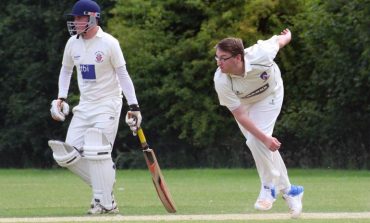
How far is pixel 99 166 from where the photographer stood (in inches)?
407

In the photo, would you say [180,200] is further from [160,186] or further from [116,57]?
[116,57]

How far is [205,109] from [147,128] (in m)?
2.08

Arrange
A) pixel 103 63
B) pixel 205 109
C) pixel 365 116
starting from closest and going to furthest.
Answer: pixel 103 63 → pixel 365 116 → pixel 205 109

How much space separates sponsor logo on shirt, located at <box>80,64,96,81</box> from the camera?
10.5 metres

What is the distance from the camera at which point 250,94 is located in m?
9.96

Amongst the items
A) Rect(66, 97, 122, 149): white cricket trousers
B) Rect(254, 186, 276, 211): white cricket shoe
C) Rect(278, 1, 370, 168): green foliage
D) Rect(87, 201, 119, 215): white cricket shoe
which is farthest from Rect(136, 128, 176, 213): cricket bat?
Rect(278, 1, 370, 168): green foliage

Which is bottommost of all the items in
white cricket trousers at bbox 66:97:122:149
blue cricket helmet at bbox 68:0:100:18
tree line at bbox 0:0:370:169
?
tree line at bbox 0:0:370:169

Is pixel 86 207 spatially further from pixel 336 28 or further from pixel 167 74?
pixel 167 74

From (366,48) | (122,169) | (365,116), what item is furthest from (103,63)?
(122,169)

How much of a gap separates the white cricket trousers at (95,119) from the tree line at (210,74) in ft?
48.5

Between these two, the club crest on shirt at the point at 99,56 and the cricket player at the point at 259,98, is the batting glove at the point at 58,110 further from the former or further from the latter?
the cricket player at the point at 259,98

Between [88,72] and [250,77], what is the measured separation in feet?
5.39

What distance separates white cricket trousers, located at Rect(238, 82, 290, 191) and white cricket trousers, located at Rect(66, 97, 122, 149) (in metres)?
1.30

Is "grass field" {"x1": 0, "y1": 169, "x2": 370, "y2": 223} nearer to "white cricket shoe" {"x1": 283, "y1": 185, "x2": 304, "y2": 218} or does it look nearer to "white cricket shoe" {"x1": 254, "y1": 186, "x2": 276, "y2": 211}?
"white cricket shoe" {"x1": 254, "y1": 186, "x2": 276, "y2": 211}
